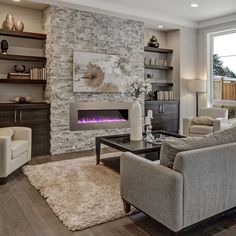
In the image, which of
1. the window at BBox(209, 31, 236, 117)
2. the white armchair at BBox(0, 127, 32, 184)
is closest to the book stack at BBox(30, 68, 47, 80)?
the white armchair at BBox(0, 127, 32, 184)

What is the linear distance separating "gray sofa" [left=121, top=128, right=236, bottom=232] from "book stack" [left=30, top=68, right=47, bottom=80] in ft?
10.9

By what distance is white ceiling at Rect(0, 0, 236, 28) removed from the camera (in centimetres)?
510

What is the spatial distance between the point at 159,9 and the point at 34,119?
11.7ft

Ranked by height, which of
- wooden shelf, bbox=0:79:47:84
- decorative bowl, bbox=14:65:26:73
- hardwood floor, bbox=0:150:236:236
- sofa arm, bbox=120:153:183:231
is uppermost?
decorative bowl, bbox=14:65:26:73

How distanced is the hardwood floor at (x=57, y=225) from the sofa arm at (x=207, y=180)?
7.5 inches

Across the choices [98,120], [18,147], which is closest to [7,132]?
[18,147]

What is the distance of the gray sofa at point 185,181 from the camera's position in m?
2.02

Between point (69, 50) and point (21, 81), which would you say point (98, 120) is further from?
point (21, 81)

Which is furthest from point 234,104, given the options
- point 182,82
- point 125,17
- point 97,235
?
point 97,235

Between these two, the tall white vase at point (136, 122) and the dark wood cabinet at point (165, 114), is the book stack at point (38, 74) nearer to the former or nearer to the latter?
the tall white vase at point (136, 122)

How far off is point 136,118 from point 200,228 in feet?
6.87

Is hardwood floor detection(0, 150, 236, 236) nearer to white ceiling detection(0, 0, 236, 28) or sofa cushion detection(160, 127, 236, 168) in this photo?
sofa cushion detection(160, 127, 236, 168)

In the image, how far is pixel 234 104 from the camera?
6.59m

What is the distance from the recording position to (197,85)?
678 cm
